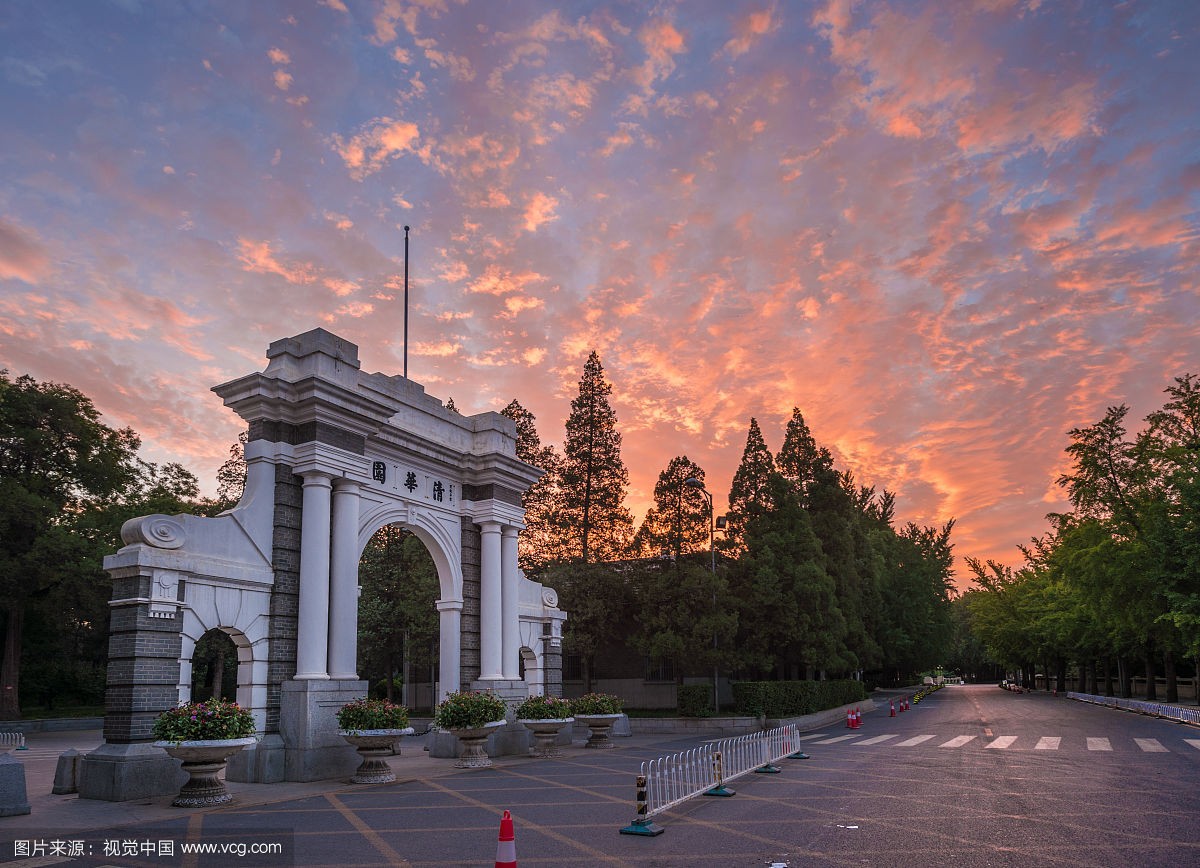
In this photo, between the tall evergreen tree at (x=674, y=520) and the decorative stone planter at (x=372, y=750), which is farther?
the tall evergreen tree at (x=674, y=520)

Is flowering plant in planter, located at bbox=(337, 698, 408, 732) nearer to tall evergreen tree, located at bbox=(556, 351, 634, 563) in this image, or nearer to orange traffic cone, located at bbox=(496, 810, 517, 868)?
orange traffic cone, located at bbox=(496, 810, 517, 868)

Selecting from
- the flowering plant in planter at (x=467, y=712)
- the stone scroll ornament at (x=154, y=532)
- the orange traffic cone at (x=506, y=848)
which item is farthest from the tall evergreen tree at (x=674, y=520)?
the orange traffic cone at (x=506, y=848)

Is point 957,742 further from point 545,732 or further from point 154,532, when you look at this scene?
point 154,532

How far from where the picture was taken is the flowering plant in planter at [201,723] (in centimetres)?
1272

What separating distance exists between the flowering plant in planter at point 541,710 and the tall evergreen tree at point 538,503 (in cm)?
1577

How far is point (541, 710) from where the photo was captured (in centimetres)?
2122

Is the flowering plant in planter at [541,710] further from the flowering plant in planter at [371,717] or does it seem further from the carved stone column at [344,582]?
the flowering plant in planter at [371,717]

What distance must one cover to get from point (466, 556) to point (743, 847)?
535 inches

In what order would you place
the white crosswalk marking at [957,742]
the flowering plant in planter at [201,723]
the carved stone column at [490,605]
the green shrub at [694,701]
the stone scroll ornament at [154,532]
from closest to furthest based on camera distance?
the flowering plant in planter at [201,723]
the stone scroll ornament at [154,532]
the carved stone column at [490,605]
the white crosswalk marking at [957,742]
the green shrub at [694,701]

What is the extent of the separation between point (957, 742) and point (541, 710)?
12.2 meters

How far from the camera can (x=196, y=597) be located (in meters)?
14.9

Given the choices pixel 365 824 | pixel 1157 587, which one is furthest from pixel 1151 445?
pixel 365 824

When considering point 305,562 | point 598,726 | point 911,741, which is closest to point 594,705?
Result: point 598,726

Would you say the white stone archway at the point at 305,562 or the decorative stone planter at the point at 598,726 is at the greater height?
the white stone archway at the point at 305,562
